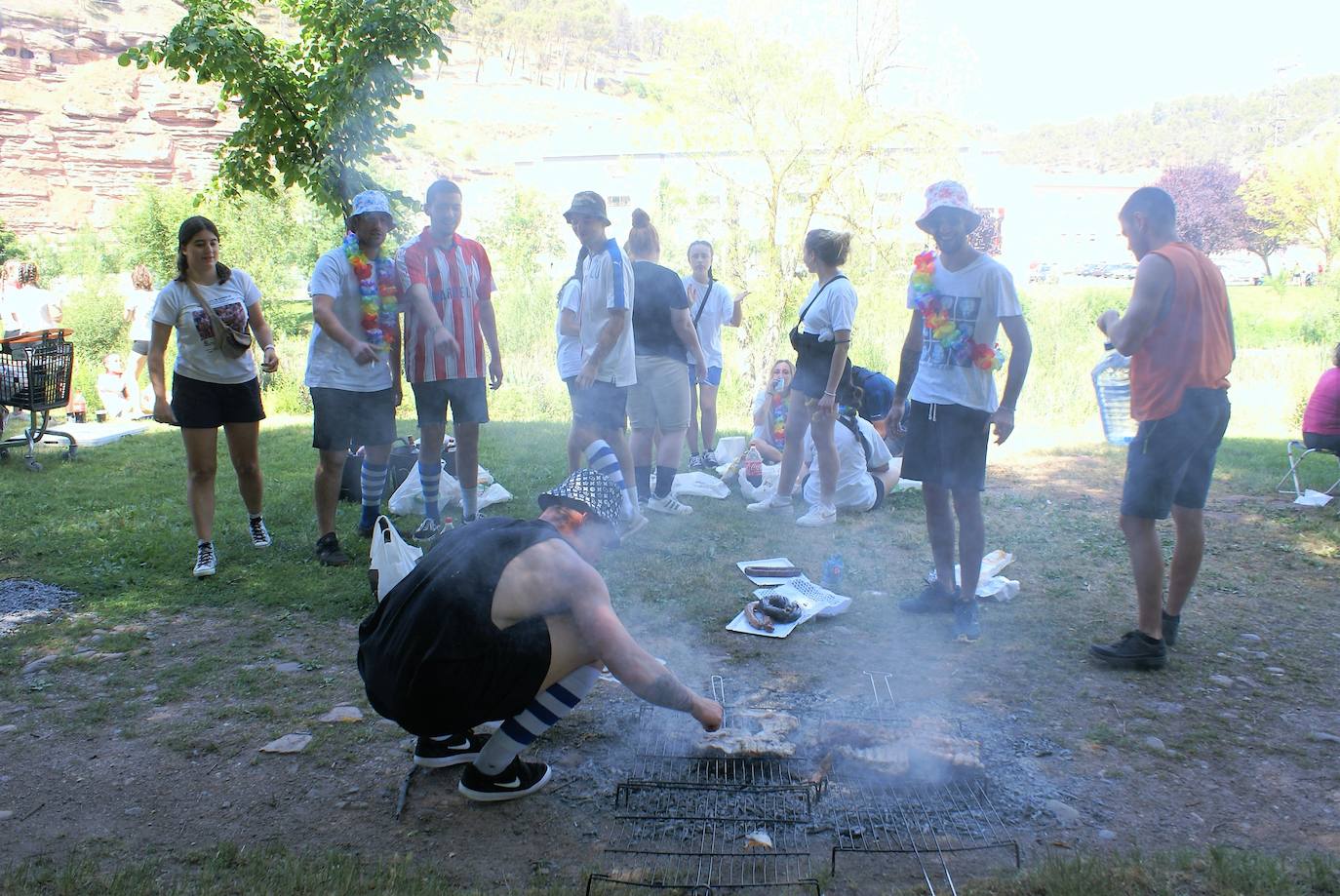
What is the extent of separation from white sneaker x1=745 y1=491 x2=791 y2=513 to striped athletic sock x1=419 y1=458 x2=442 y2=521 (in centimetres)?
212

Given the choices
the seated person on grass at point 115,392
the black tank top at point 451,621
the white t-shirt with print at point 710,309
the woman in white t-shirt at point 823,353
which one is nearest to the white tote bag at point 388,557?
the black tank top at point 451,621

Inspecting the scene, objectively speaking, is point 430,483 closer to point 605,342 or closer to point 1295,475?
point 605,342

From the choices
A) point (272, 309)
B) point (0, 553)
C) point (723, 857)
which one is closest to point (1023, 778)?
point (723, 857)

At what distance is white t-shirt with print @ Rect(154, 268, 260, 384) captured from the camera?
4281mm

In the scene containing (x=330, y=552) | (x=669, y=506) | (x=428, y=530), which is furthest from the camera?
(x=669, y=506)

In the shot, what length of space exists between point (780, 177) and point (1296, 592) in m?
8.51

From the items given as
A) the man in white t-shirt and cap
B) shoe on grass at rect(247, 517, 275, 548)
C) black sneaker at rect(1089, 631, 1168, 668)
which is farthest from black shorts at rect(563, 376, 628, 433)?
black sneaker at rect(1089, 631, 1168, 668)

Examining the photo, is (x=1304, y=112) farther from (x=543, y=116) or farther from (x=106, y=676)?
(x=106, y=676)

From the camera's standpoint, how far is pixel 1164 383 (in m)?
3.35

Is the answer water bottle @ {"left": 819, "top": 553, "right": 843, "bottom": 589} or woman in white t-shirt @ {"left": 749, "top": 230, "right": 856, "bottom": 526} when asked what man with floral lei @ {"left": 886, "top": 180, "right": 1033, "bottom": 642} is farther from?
woman in white t-shirt @ {"left": 749, "top": 230, "right": 856, "bottom": 526}

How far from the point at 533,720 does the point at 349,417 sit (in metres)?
2.56

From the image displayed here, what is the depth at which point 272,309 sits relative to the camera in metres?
14.4

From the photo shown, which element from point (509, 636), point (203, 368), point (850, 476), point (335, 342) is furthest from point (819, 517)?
point (203, 368)

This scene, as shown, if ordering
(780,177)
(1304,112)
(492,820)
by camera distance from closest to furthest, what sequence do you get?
1. (492,820)
2. (780,177)
3. (1304,112)
